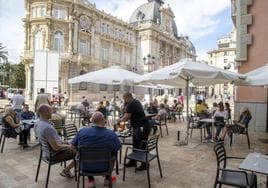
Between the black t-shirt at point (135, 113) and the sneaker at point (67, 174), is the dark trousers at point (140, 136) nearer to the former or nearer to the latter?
the black t-shirt at point (135, 113)

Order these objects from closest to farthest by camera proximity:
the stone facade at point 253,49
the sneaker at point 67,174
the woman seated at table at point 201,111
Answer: the sneaker at point 67,174
the woman seated at table at point 201,111
the stone facade at point 253,49

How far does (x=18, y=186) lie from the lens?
4.48m

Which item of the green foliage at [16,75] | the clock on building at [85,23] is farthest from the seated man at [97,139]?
the green foliage at [16,75]

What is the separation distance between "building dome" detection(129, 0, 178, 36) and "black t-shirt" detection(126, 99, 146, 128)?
48.7m

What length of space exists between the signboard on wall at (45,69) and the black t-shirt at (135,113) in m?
8.40

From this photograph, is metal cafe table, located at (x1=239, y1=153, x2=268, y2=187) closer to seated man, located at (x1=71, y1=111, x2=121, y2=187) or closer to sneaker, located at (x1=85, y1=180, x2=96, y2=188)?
seated man, located at (x1=71, y1=111, x2=121, y2=187)

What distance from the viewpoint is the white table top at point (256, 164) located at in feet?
10.3

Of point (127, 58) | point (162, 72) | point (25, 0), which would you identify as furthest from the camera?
point (127, 58)

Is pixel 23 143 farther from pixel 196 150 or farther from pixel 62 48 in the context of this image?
pixel 62 48

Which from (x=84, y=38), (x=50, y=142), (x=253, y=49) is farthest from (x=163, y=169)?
(x=84, y=38)

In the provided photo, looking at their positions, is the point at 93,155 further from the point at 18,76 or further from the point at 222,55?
the point at 222,55

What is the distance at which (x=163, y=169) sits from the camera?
5.50 metres

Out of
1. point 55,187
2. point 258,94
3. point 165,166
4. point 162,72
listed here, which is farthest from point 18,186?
point 258,94

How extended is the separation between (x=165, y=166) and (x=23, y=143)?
3.98 meters
